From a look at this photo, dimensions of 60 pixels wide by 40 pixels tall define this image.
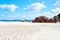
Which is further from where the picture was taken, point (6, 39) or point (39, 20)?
point (39, 20)

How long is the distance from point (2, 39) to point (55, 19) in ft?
38.6

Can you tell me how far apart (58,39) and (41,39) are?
Result: 1.70 ft

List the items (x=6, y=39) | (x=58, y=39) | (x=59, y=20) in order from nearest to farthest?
(x=6, y=39) → (x=58, y=39) → (x=59, y=20)

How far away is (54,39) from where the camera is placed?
144 inches

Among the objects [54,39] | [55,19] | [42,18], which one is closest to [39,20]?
[42,18]

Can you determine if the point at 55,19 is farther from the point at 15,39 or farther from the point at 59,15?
the point at 15,39

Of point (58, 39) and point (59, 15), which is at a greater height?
point (59, 15)

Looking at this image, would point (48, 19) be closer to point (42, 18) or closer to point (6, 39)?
point (42, 18)

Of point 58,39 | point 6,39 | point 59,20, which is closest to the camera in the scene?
point 6,39

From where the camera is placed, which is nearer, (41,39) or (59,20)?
(41,39)

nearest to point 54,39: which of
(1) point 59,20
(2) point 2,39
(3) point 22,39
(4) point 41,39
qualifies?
(4) point 41,39

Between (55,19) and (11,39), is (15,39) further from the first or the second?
(55,19)

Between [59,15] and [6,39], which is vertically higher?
[59,15]

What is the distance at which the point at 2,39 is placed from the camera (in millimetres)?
3383
